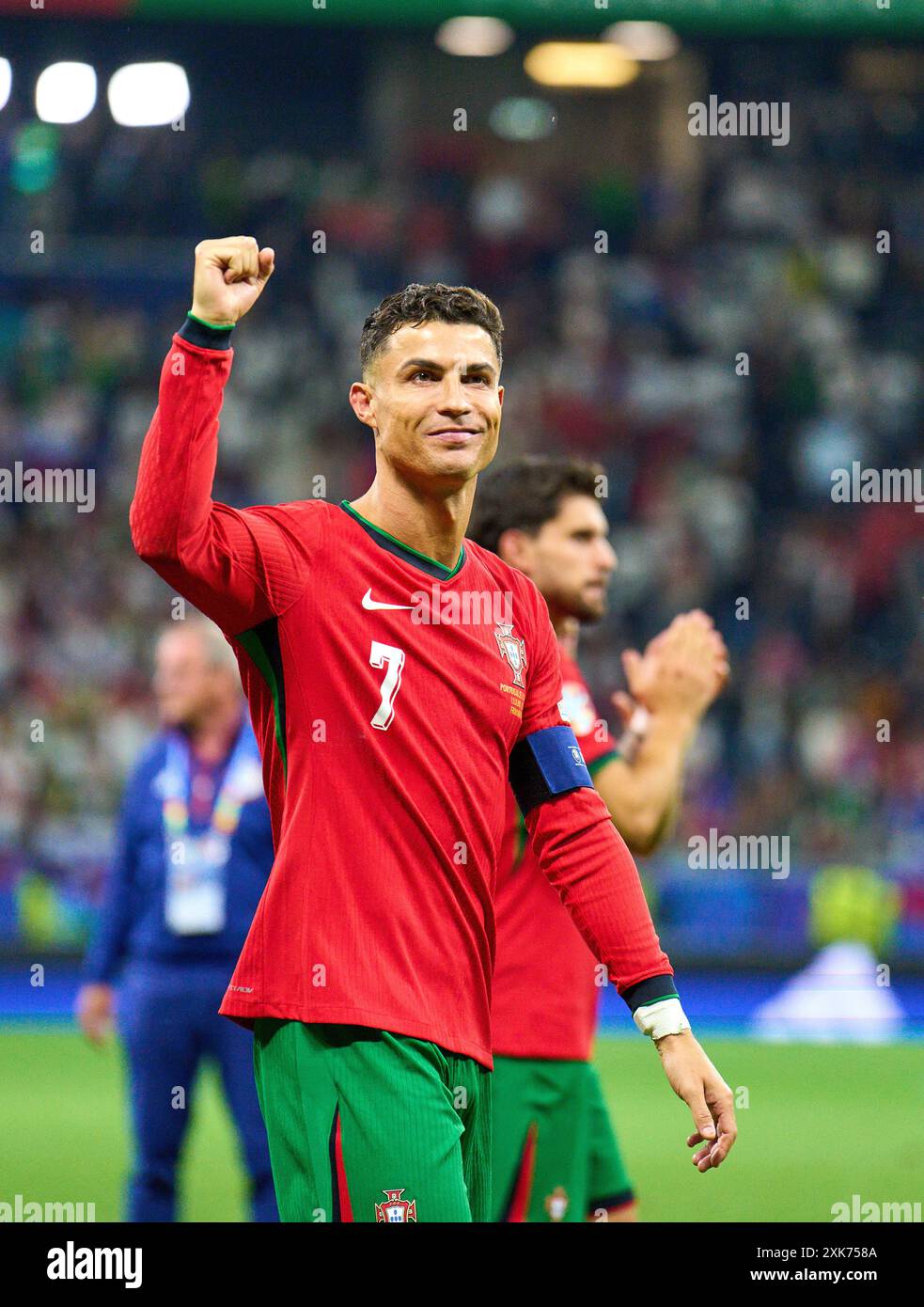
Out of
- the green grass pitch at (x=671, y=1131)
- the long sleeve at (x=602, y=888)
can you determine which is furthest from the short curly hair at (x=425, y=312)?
the green grass pitch at (x=671, y=1131)

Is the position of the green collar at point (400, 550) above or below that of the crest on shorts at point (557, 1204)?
above

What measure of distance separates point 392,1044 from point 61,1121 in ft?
20.2

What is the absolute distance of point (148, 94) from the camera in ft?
63.9

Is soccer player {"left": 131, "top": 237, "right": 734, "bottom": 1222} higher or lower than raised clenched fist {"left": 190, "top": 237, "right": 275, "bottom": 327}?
lower

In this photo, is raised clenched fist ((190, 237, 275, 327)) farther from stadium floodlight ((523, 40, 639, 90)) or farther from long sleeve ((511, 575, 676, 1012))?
stadium floodlight ((523, 40, 639, 90))

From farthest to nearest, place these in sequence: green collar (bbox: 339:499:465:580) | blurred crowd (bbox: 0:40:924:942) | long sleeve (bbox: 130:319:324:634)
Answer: blurred crowd (bbox: 0:40:924:942)
green collar (bbox: 339:499:465:580)
long sleeve (bbox: 130:319:324:634)

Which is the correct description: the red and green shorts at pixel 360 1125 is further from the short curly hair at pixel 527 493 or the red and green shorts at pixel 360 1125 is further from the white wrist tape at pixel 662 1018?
the short curly hair at pixel 527 493

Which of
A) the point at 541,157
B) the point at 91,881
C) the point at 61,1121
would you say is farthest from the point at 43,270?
the point at 61,1121

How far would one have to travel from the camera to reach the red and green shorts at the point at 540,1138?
4.50 metres

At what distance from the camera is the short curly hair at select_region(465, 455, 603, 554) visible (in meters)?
5.05

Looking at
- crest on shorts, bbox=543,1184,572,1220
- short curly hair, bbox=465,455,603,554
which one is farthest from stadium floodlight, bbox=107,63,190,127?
crest on shorts, bbox=543,1184,572,1220

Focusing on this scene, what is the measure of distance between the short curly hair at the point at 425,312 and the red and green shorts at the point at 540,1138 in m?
1.97

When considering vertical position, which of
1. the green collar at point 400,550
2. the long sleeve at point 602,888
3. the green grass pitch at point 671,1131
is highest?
the green collar at point 400,550

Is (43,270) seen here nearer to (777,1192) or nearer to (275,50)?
(275,50)
